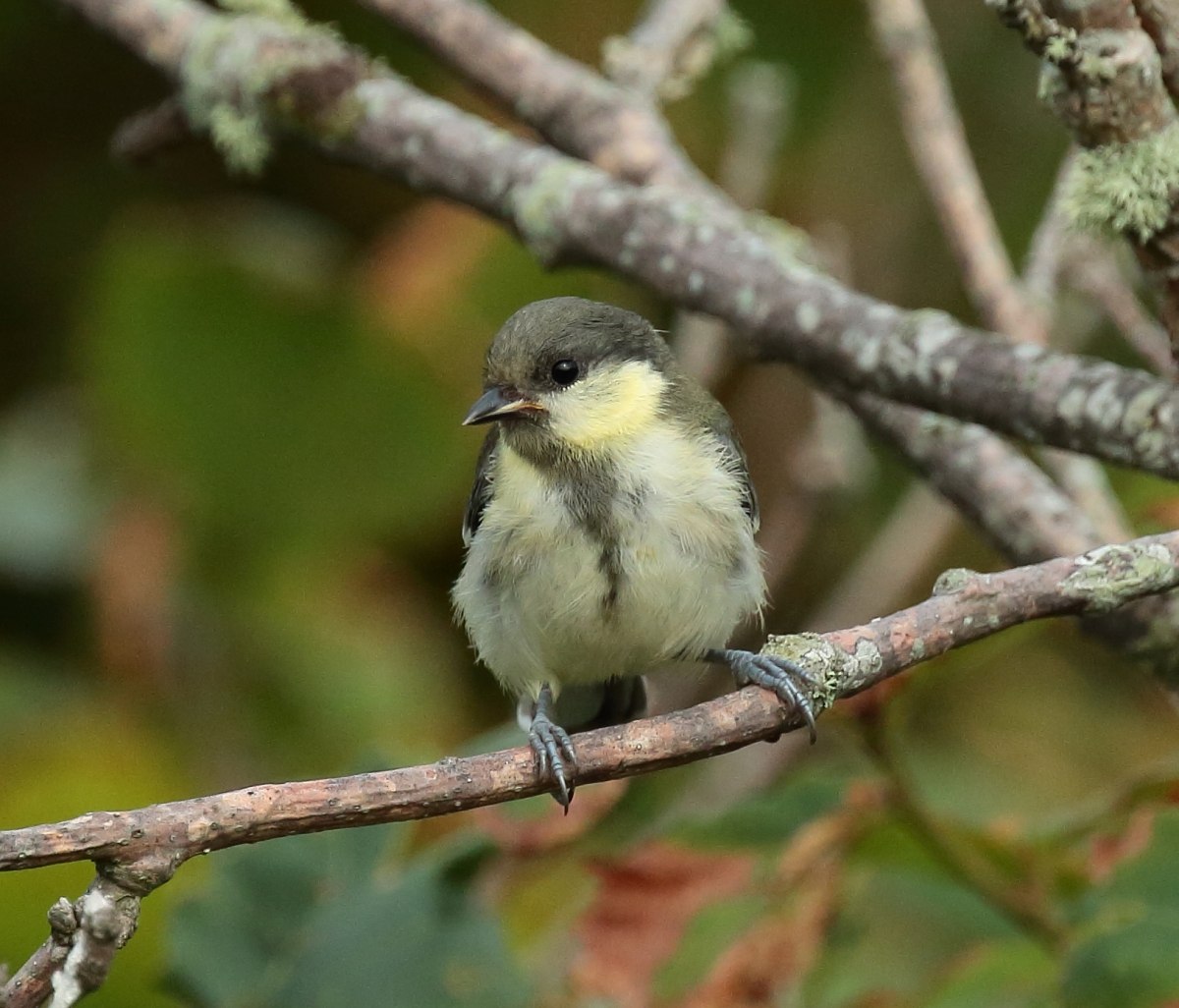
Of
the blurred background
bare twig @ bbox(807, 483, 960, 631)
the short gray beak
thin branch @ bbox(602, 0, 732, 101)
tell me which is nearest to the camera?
the blurred background

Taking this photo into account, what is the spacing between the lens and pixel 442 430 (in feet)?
11.2

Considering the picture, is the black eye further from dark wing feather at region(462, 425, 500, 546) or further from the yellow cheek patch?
dark wing feather at region(462, 425, 500, 546)

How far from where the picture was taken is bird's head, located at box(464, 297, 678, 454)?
2.33 m

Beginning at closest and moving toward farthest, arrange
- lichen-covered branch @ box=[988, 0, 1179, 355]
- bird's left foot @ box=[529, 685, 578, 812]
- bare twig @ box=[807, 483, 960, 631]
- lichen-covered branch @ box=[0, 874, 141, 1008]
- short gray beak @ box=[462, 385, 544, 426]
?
lichen-covered branch @ box=[0, 874, 141, 1008]
bird's left foot @ box=[529, 685, 578, 812]
lichen-covered branch @ box=[988, 0, 1179, 355]
short gray beak @ box=[462, 385, 544, 426]
bare twig @ box=[807, 483, 960, 631]

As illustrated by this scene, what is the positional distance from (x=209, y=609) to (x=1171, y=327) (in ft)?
7.08

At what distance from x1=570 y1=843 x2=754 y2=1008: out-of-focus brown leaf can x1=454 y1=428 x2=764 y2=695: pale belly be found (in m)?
0.31

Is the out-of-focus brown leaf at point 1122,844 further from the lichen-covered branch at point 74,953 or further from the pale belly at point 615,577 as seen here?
the lichen-covered branch at point 74,953

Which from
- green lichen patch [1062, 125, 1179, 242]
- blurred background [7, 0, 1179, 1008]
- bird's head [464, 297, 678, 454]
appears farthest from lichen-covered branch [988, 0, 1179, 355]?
bird's head [464, 297, 678, 454]

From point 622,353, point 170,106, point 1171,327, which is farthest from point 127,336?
point 1171,327

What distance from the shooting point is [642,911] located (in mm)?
2182

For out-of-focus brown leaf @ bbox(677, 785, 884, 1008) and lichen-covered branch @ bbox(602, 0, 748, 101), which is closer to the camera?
out-of-focus brown leaf @ bbox(677, 785, 884, 1008)

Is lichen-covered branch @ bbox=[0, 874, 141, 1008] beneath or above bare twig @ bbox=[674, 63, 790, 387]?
beneath

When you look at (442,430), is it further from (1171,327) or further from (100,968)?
(100,968)

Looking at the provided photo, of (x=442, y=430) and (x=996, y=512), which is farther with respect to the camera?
(x=442, y=430)
